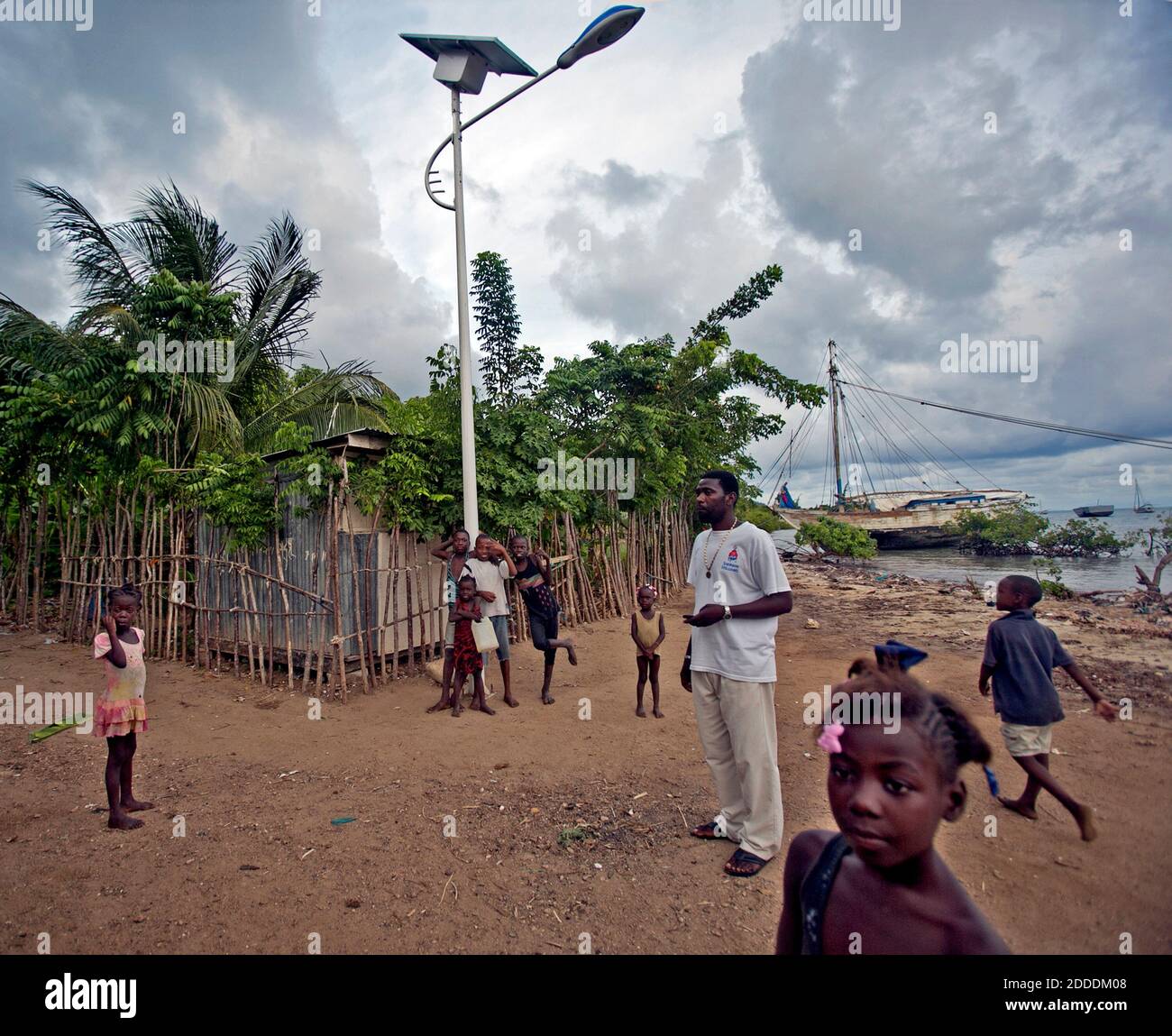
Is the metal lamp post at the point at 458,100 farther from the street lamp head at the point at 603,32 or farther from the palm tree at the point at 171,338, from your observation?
the palm tree at the point at 171,338

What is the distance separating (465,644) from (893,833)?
5.37 m

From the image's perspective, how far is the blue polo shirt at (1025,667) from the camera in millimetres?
3588

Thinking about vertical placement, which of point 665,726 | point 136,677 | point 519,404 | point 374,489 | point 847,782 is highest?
point 519,404

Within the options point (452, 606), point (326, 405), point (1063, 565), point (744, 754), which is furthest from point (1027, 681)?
point (1063, 565)

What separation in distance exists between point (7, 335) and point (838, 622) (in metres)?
14.4

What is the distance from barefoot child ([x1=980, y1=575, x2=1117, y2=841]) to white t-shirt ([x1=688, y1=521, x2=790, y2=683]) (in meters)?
1.47

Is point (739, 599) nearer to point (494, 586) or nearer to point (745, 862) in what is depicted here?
point (745, 862)

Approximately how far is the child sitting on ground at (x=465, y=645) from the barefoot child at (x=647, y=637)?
153cm

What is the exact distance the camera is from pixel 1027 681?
3627mm

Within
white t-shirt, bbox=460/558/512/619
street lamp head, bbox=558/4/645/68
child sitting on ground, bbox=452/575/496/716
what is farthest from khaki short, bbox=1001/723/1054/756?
street lamp head, bbox=558/4/645/68

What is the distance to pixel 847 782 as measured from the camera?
1.34m

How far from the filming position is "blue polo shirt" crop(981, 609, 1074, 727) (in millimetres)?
3588
